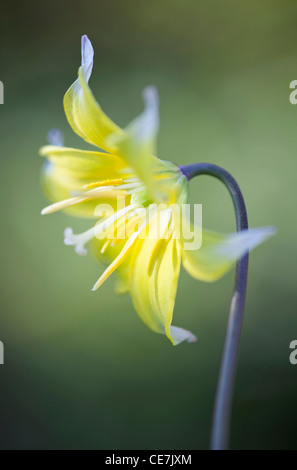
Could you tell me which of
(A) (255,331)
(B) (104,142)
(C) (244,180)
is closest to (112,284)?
(A) (255,331)

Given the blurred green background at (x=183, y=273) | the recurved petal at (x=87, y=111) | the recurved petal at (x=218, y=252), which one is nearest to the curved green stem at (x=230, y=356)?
the recurved petal at (x=218, y=252)

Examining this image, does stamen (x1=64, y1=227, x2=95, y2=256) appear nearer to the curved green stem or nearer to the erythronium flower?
the erythronium flower

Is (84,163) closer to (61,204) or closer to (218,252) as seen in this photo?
(61,204)

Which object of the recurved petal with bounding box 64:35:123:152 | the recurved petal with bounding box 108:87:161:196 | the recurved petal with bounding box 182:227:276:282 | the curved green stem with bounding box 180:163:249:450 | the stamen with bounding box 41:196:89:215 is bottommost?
the curved green stem with bounding box 180:163:249:450

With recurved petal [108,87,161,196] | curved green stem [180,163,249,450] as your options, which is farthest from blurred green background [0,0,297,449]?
recurved petal [108,87,161,196]

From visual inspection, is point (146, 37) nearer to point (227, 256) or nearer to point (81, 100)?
point (81, 100)

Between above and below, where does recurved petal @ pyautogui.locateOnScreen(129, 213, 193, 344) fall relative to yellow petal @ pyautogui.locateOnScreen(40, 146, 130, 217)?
below

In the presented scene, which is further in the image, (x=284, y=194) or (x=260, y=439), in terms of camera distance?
(x=284, y=194)
